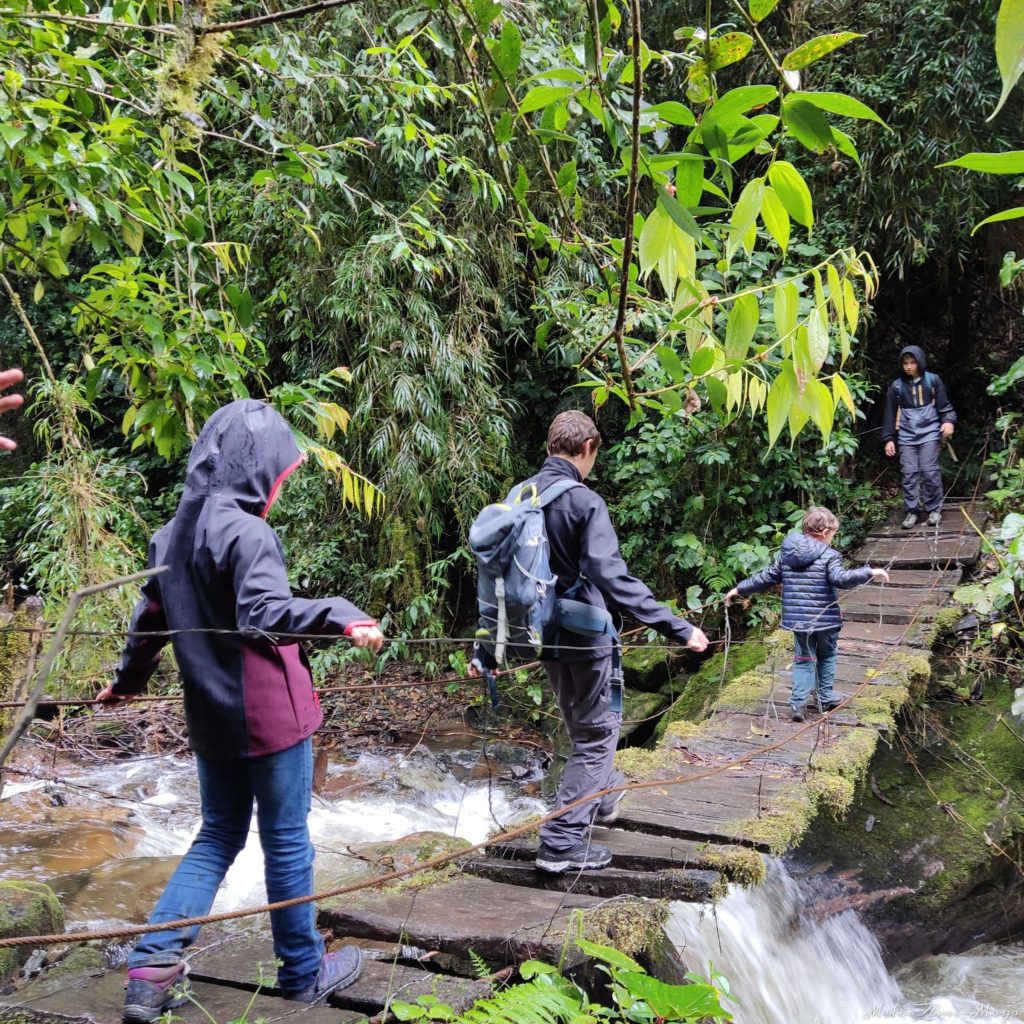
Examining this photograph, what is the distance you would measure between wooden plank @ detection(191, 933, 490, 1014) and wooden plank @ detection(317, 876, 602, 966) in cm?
14

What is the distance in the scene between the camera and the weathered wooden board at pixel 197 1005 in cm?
242

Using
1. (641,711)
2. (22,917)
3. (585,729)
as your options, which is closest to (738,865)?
(585,729)

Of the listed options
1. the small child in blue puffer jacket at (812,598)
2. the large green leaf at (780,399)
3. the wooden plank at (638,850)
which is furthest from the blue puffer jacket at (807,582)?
the large green leaf at (780,399)

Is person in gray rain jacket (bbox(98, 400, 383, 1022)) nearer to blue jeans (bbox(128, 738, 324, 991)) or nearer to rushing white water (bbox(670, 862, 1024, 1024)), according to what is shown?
blue jeans (bbox(128, 738, 324, 991))

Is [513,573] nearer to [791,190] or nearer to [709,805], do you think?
[709,805]

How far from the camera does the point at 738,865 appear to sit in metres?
3.40

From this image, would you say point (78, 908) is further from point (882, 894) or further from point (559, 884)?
point (882, 894)

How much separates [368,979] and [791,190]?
8.12 feet

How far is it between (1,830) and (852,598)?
6.22m

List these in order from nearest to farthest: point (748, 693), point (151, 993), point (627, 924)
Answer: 1. point (151, 993)
2. point (627, 924)
3. point (748, 693)

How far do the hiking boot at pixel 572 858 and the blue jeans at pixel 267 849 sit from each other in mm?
997

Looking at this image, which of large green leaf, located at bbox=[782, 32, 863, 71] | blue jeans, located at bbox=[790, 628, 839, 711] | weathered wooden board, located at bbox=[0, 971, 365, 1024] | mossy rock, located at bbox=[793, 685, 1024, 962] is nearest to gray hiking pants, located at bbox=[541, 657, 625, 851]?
weathered wooden board, located at bbox=[0, 971, 365, 1024]

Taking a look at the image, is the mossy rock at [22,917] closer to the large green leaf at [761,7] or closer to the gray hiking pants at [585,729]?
the gray hiking pants at [585,729]

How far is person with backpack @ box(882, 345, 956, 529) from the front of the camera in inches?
326
